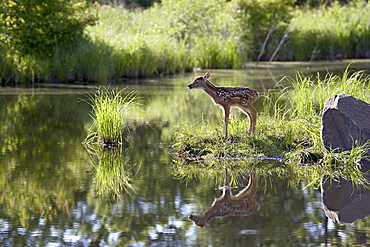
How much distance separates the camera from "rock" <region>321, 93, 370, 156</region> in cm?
853

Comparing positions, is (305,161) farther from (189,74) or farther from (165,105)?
(189,74)

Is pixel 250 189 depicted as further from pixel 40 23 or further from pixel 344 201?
pixel 40 23

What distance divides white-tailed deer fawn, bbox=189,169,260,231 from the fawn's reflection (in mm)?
731

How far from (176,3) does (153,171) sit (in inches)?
830

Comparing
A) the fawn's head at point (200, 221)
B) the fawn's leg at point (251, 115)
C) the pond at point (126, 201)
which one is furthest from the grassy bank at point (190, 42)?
the fawn's head at point (200, 221)

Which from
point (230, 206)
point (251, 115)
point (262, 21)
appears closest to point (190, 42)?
point (262, 21)

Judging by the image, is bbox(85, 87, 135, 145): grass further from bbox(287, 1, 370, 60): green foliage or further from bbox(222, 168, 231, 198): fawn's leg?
bbox(287, 1, 370, 60): green foliage

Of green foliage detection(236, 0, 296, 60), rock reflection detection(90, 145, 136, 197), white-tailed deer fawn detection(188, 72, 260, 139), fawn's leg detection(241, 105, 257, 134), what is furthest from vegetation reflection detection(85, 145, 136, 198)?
green foliage detection(236, 0, 296, 60)

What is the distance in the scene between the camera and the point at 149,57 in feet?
73.7

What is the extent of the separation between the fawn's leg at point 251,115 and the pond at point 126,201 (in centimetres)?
122

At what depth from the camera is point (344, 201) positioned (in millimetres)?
6941

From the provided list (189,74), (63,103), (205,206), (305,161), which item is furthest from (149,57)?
(205,206)

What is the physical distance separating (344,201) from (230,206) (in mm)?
1203

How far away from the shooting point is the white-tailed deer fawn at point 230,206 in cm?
625
